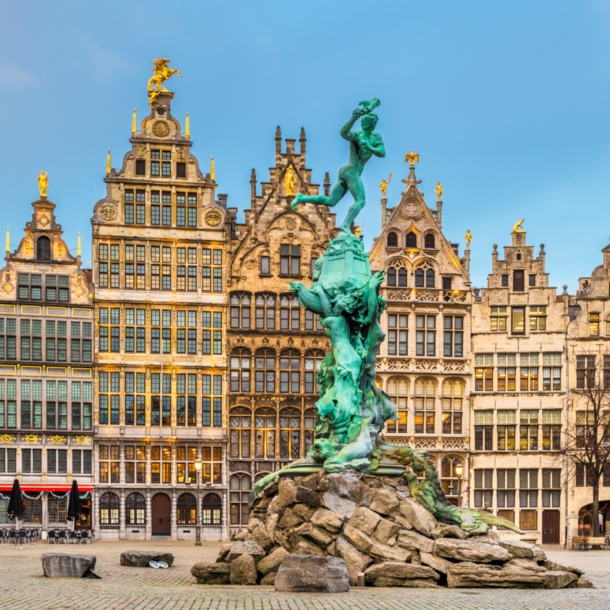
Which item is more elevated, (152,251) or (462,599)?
(152,251)

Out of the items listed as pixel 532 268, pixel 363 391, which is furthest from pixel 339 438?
pixel 532 268

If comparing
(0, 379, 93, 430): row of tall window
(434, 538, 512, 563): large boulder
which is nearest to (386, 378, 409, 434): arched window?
(0, 379, 93, 430): row of tall window

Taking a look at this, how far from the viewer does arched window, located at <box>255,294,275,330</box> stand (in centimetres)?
5909

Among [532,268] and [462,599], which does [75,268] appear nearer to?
[532,268]

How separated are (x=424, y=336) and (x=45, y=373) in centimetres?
1810

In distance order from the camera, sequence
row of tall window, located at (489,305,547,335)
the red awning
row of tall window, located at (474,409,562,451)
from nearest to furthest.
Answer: the red awning < row of tall window, located at (474,409,562,451) < row of tall window, located at (489,305,547,335)

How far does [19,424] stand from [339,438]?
2834 centimetres

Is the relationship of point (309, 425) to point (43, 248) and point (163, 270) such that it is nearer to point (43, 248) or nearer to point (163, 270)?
point (163, 270)

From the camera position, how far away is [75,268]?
5781 centimetres

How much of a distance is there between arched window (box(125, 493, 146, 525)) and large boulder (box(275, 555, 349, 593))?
109 ft

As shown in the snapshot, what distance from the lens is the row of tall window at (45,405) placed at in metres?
56.6

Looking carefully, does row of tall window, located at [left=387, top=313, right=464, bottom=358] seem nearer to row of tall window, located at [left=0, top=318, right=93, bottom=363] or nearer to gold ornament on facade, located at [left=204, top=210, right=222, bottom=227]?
gold ornament on facade, located at [left=204, top=210, right=222, bottom=227]

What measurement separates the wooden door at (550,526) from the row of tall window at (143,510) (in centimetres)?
1544

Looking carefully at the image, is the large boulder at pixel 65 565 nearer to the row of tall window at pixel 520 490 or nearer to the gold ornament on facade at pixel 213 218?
the gold ornament on facade at pixel 213 218
